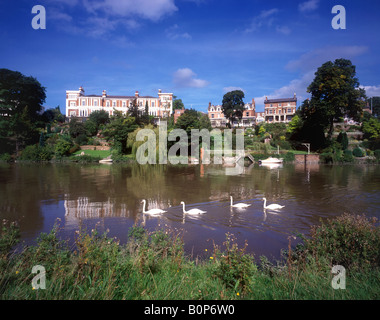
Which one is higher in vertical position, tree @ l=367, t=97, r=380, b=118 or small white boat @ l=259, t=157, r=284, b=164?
tree @ l=367, t=97, r=380, b=118

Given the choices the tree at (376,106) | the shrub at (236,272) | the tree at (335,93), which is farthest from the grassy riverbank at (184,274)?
the tree at (376,106)

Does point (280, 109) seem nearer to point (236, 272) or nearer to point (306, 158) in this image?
point (306, 158)

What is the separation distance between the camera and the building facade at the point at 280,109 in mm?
77188

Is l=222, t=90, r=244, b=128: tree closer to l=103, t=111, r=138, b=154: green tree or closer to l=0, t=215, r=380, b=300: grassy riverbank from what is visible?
l=103, t=111, r=138, b=154: green tree

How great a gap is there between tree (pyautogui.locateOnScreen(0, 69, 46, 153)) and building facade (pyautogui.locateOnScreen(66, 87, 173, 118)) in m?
22.5

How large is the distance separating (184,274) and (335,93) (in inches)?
1855

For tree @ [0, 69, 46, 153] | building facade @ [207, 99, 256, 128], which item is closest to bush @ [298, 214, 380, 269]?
tree @ [0, 69, 46, 153]

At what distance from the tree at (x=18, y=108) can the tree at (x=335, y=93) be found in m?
48.7

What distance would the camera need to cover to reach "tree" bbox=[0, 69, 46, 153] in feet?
137

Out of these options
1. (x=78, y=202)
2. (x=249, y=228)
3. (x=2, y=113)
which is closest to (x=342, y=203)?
(x=249, y=228)

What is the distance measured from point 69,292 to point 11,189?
16081 mm

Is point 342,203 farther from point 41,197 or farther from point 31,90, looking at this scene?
point 31,90

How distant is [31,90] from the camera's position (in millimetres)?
50375

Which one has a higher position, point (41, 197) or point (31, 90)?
point (31, 90)
